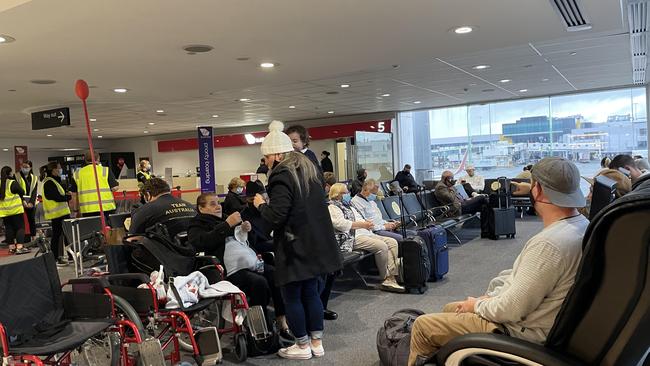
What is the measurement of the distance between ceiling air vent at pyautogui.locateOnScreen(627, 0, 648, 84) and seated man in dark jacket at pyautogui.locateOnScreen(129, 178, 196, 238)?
15.1ft

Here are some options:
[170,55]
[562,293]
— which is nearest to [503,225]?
[170,55]

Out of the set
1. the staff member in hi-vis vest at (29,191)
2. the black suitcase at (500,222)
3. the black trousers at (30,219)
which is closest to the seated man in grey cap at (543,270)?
the black suitcase at (500,222)

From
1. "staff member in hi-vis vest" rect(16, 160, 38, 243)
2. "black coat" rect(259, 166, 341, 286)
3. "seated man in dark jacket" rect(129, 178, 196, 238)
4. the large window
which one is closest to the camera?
"black coat" rect(259, 166, 341, 286)

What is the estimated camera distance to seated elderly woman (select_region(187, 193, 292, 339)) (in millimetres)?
3764

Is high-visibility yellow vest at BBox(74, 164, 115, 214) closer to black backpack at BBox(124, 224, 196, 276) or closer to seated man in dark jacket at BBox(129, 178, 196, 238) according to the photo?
seated man in dark jacket at BBox(129, 178, 196, 238)

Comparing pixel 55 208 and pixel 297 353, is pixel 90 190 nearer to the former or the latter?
pixel 55 208

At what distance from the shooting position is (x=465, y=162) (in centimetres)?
1510

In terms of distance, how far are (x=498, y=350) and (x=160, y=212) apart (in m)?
2.94

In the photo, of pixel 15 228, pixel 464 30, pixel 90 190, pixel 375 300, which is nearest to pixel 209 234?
pixel 375 300

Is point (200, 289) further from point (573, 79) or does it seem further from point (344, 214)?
point (573, 79)

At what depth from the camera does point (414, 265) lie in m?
5.05

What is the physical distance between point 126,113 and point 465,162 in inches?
375

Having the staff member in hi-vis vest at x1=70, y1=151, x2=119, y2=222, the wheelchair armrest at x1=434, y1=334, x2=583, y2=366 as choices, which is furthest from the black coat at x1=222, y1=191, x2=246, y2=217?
the staff member in hi-vis vest at x1=70, y1=151, x2=119, y2=222

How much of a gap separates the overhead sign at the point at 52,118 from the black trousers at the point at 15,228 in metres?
1.75
